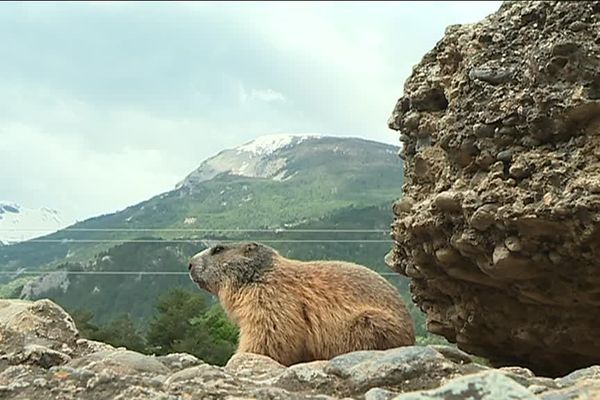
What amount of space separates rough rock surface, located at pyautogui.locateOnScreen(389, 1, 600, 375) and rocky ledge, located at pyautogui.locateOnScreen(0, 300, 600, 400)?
3.54ft

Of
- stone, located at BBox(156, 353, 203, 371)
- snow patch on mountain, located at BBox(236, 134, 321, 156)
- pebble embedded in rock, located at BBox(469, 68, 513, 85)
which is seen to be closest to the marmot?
pebble embedded in rock, located at BBox(469, 68, 513, 85)

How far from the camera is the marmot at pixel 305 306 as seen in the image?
6234mm

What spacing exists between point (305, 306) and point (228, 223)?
21572 mm

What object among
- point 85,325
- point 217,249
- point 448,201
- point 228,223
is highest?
point 448,201

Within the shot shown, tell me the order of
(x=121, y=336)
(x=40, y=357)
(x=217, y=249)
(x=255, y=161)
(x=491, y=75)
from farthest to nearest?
(x=255, y=161), (x=121, y=336), (x=217, y=249), (x=491, y=75), (x=40, y=357)

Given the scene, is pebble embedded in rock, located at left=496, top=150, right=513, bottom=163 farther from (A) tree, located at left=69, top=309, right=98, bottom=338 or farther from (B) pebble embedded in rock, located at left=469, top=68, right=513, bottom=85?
(A) tree, located at left=69, top=309, right=98, bottom=338

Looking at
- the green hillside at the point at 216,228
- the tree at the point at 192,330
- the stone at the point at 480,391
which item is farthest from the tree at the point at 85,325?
the stone at the point at 480,391

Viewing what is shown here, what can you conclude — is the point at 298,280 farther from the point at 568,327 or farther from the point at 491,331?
the point at 568,327

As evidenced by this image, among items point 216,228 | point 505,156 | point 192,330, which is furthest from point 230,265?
point 216,228

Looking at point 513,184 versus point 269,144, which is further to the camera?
point 269,144

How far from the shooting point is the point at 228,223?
28.1m

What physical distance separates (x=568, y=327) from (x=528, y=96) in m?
1.60

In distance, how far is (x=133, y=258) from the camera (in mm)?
19016

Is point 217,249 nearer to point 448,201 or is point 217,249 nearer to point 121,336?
point 121,336
